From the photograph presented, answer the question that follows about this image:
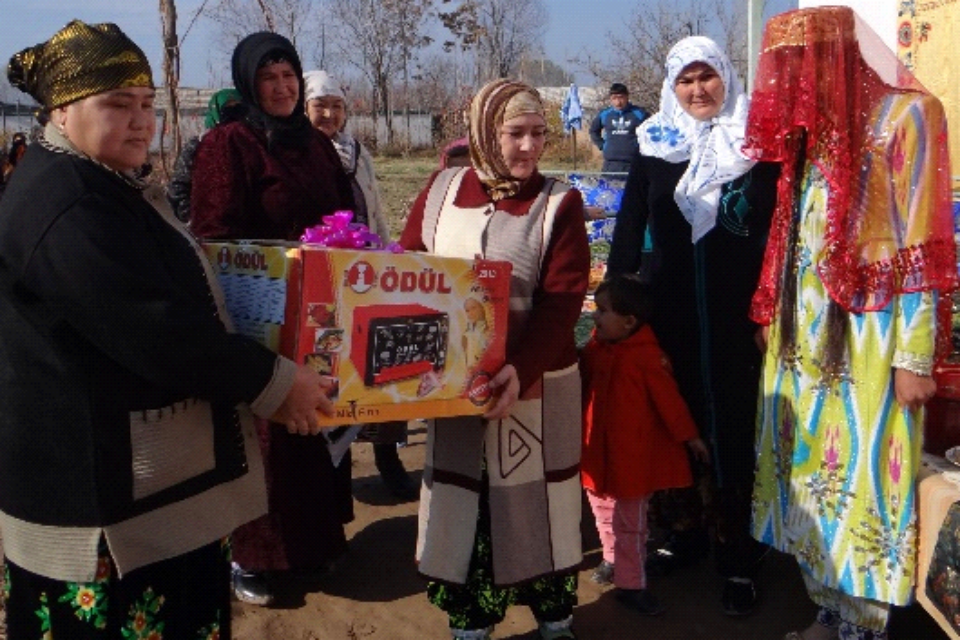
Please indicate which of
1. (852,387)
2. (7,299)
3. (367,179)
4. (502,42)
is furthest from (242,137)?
(502,42)

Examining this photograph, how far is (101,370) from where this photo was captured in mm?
1912

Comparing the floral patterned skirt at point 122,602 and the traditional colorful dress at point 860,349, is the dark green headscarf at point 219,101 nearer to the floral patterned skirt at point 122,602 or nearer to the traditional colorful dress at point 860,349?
the traditional colorful dress at point 860,349

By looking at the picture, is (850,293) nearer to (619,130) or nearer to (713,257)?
(713,257)

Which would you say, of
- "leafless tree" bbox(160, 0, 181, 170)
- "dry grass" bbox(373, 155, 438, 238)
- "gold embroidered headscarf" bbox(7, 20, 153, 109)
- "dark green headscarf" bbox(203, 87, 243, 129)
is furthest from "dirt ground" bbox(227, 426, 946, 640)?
"dry grass" bbox(373, 155, 438, 238)

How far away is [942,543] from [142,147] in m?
2.30

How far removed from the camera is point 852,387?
2.92 meters

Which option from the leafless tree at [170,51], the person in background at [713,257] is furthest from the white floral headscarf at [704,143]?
the leafless tree at [170,51]

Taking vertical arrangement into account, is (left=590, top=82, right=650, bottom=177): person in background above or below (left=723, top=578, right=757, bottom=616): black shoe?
above

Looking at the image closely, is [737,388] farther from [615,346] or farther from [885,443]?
[885,443]

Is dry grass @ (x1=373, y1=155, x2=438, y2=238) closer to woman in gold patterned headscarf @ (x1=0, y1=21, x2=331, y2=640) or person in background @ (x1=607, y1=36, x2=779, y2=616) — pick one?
person in background @ (x1=607, y1=36, x2=779, y2=616)

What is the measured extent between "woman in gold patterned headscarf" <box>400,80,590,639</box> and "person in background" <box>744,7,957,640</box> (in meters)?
0.70

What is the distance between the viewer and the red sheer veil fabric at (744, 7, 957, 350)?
2.78m

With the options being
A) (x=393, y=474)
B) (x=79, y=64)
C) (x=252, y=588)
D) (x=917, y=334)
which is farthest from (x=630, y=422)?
(x=79, y=64)

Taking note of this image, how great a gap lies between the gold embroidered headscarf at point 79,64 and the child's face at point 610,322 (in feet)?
6.19
